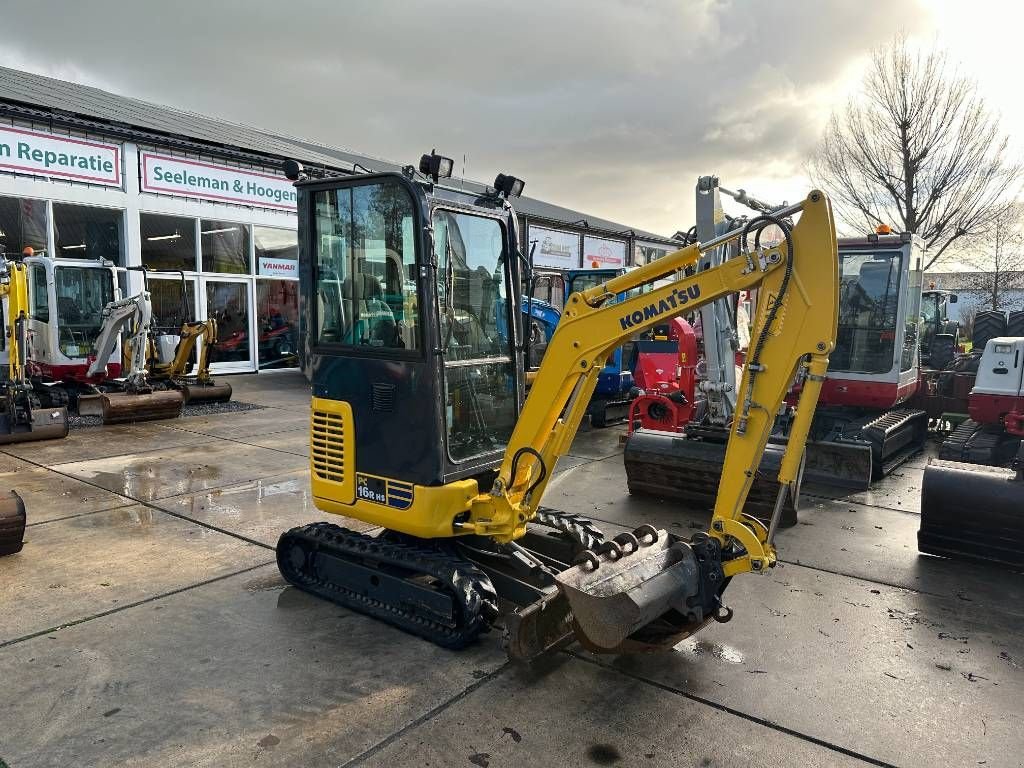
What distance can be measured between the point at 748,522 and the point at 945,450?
555 cm

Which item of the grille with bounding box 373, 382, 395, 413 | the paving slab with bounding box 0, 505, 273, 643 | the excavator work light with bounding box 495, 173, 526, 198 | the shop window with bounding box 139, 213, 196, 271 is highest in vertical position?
the shop window with bounding box 139, 213, 196, 271

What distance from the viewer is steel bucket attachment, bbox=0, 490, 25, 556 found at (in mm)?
5059

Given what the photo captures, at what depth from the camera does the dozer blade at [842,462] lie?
7.46m

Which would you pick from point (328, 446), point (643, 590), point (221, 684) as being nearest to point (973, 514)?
point (643, 590)

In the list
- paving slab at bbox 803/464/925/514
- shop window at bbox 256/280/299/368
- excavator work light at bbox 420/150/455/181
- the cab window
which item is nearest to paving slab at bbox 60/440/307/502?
the cab window

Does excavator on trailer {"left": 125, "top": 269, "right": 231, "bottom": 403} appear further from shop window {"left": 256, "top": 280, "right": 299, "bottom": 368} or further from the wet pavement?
the wet pavement

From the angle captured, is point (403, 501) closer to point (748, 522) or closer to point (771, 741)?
point (748, 522)

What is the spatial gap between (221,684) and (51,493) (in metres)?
4.47

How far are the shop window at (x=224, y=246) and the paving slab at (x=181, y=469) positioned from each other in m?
8.47

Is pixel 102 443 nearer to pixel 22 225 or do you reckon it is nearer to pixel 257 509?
pixel 257 509

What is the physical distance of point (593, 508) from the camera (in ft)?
22.3

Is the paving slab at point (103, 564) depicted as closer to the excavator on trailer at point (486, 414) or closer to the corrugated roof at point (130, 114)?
the excavator on trailer at point (486, 414)

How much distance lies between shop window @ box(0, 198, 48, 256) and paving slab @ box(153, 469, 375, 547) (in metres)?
8.92

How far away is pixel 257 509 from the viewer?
21.1 ft
